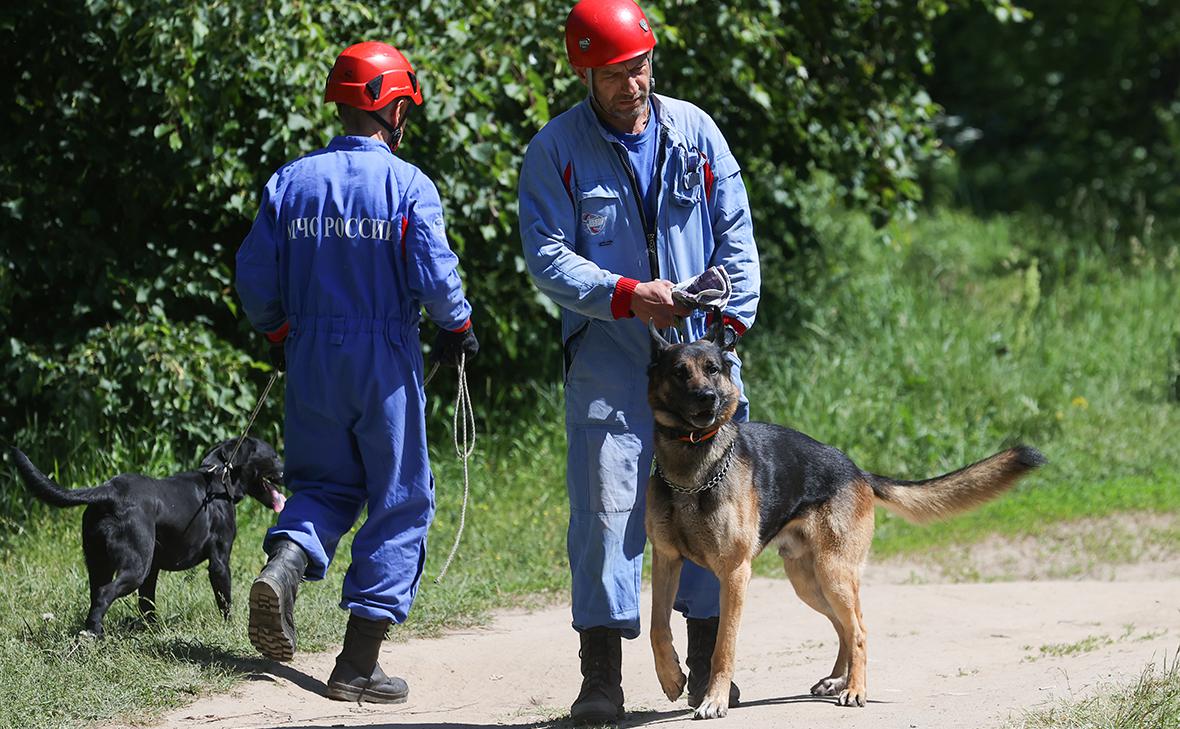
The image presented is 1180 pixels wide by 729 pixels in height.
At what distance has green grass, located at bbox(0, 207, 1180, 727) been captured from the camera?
5.50 meters

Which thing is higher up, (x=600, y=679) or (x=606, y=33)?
(x=606, y=33)

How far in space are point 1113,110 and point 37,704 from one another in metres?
13.2

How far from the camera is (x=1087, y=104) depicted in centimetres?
1534

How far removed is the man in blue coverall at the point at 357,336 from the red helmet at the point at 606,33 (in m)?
0.74

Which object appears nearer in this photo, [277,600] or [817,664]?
[277,600]

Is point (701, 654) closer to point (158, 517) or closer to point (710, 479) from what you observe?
point (710, 479)

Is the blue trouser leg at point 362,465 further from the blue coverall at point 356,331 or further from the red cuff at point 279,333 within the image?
the red cuff at point 279,333

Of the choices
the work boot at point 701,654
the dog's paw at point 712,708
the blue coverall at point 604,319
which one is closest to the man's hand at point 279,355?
the blue coverall at point 604,319

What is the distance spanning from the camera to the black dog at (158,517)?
554 centimetres

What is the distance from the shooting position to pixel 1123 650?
5.66 meters

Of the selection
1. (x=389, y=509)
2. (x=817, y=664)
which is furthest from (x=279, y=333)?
(x=817, y=664)

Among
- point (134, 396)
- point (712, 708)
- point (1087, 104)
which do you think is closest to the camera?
point (712, 708)

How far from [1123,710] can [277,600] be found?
8.59 feet

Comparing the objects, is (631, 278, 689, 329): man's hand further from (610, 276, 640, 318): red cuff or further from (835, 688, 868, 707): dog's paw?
(835, 688, 868, 707): dog's paw
